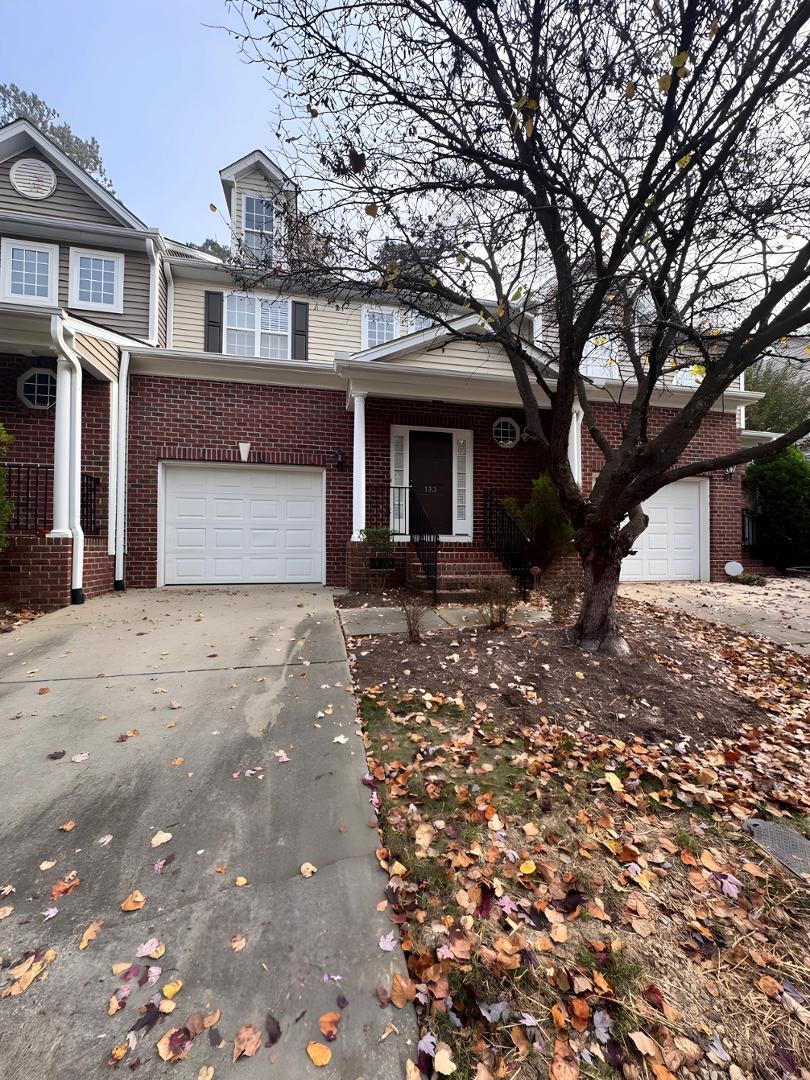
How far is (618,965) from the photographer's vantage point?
4.99ft

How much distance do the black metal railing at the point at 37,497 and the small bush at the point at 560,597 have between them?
6.78m

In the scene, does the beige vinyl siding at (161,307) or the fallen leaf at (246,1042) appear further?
the beige vinyl siding at (161,307)

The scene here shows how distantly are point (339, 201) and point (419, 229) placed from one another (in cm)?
97

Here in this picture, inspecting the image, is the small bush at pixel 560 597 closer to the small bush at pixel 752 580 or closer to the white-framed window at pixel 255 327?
the small bush at pixel 752 580

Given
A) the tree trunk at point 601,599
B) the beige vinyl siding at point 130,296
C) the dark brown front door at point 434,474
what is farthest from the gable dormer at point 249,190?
the tree trunk at point 601,599

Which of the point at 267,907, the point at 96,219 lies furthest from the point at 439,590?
the point at 96,219

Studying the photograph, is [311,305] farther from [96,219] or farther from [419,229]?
[419,229]

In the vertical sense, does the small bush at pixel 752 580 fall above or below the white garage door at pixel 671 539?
below

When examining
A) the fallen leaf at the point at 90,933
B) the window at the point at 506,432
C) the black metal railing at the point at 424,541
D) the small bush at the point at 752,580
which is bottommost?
the fallen leaf at the point at 90,933

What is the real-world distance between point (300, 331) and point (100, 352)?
171 inches

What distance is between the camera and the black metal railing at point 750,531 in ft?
34.2

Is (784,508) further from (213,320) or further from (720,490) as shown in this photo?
(213,320)

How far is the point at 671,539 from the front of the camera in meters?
9.94

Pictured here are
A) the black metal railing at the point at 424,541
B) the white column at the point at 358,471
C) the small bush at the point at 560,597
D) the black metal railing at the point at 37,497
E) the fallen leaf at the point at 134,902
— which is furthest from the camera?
the white column at the point at 358,471
